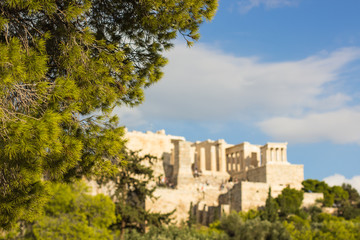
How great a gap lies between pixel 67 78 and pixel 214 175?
159 feet

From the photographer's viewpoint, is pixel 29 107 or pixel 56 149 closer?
pixel 56 149

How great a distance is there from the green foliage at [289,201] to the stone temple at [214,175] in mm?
1471

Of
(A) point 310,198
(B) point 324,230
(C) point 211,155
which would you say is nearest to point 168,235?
(B) point 324,230

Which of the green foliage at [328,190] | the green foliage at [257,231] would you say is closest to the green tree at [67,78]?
the green foliage at [257,231]

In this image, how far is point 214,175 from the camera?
55.2 m

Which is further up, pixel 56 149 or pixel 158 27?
pixel 158 27

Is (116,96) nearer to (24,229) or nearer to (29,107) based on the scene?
(29,107)

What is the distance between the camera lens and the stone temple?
136 feet

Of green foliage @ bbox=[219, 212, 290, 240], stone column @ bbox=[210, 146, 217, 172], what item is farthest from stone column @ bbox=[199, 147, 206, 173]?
green foliage @ bbox=[219, 212, 290, 240]

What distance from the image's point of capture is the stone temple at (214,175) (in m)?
41.6

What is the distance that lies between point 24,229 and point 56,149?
23733mm

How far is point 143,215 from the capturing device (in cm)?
2392

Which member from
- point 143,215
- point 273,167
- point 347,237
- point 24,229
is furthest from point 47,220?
point 273,167

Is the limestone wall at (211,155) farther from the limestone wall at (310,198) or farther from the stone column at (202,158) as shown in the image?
the limestone wall at (310,198)
